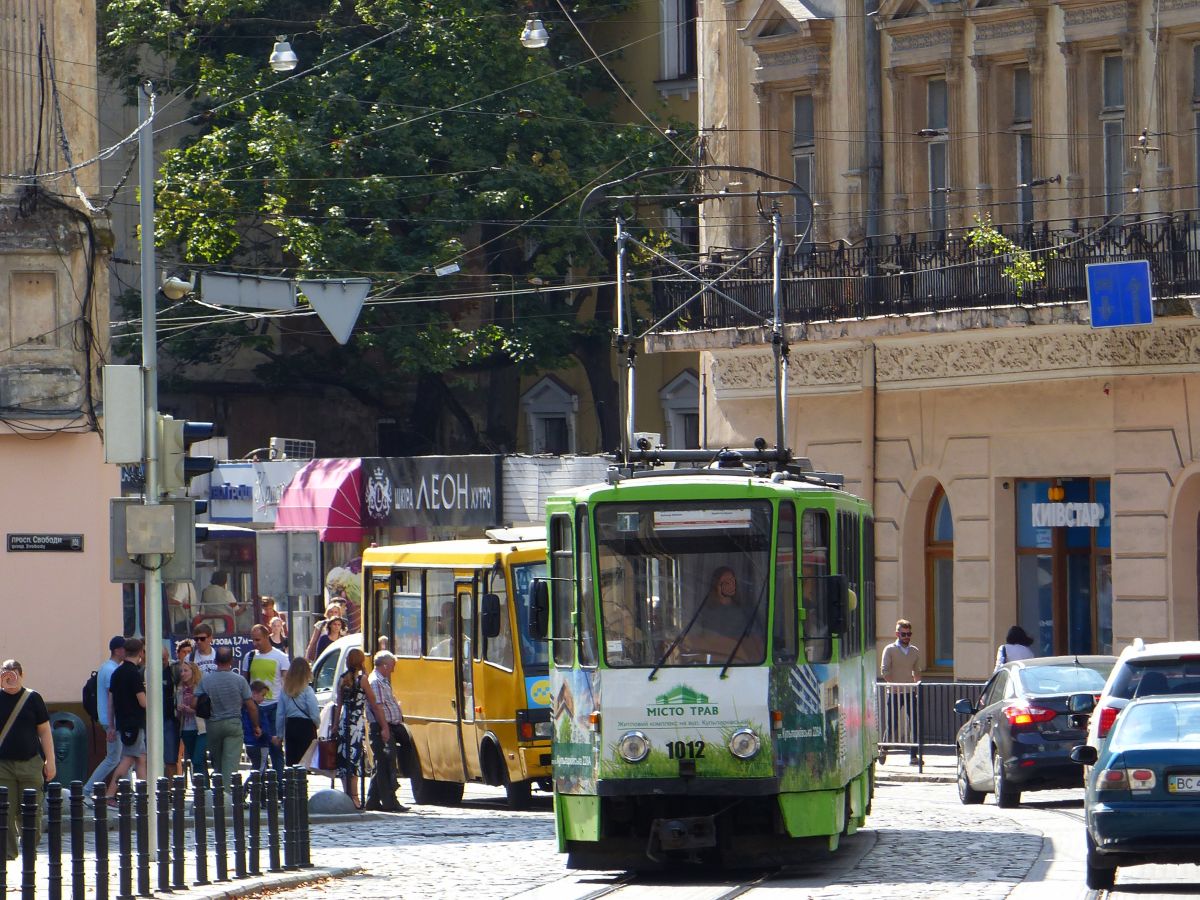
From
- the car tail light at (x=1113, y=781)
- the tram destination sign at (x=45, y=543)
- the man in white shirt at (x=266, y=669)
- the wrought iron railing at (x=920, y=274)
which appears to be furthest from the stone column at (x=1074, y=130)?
the car tail light at (x=1113, y=781)

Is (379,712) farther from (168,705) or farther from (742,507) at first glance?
(742,507)

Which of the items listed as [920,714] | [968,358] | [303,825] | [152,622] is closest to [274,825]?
[303,825]

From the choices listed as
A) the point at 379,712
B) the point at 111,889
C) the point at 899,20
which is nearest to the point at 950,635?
the point at 899,20

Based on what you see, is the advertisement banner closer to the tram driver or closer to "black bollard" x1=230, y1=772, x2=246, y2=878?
"black bollard" x1=230, y1=772, x2=246, y2=878

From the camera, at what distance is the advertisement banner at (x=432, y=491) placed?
42.1m

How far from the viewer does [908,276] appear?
3262 centimetres

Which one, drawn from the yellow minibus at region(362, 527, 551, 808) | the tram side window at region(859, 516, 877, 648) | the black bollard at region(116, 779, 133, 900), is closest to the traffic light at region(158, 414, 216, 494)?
the black bollard at region(116, 779, 133, 900)

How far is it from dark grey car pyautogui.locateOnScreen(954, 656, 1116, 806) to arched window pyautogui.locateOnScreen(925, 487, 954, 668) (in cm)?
1056

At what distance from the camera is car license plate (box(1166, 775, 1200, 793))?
1459cm

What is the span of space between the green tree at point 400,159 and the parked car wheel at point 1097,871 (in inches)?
1120

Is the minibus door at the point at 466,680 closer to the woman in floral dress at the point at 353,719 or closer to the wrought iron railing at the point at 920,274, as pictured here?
the woman in floral dress at the point at 353,719

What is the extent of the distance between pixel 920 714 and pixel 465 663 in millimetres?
7327

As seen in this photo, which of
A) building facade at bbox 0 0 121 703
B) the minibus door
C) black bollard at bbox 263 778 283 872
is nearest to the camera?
black bollard at bbox 263 778 283 872

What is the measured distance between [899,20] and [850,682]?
17326mm
